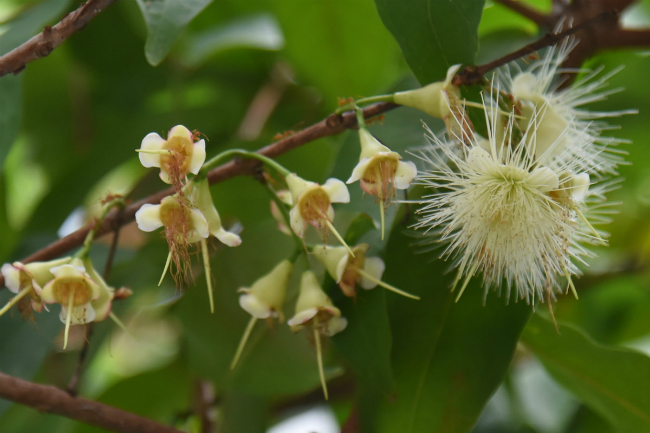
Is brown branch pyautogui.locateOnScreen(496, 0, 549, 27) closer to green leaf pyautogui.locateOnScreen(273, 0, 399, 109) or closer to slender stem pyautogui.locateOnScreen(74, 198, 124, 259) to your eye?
green leaf pyautogui.locateOnScreen(273, 0, 399, 109)

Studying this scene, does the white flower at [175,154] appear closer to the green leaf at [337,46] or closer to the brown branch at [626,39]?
the green leaf at [337,46]

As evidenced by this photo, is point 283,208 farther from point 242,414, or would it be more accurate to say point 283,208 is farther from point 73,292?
point 242,414

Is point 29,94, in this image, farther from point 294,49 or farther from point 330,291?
point 330,291

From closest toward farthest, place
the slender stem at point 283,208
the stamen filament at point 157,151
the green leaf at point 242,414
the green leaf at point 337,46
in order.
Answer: the stamen filament at point 157,151, the slender stem at point 283,208, the green leaf at point 242,414, the green leaf at point 337,46

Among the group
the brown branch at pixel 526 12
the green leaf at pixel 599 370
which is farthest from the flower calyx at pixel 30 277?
the brown branch at pixel 526 12

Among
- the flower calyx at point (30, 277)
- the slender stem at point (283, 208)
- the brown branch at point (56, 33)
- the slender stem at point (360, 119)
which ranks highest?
the brown branch at point (56, 33)

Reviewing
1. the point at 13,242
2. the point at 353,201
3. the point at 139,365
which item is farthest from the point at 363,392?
the point at 139,365
